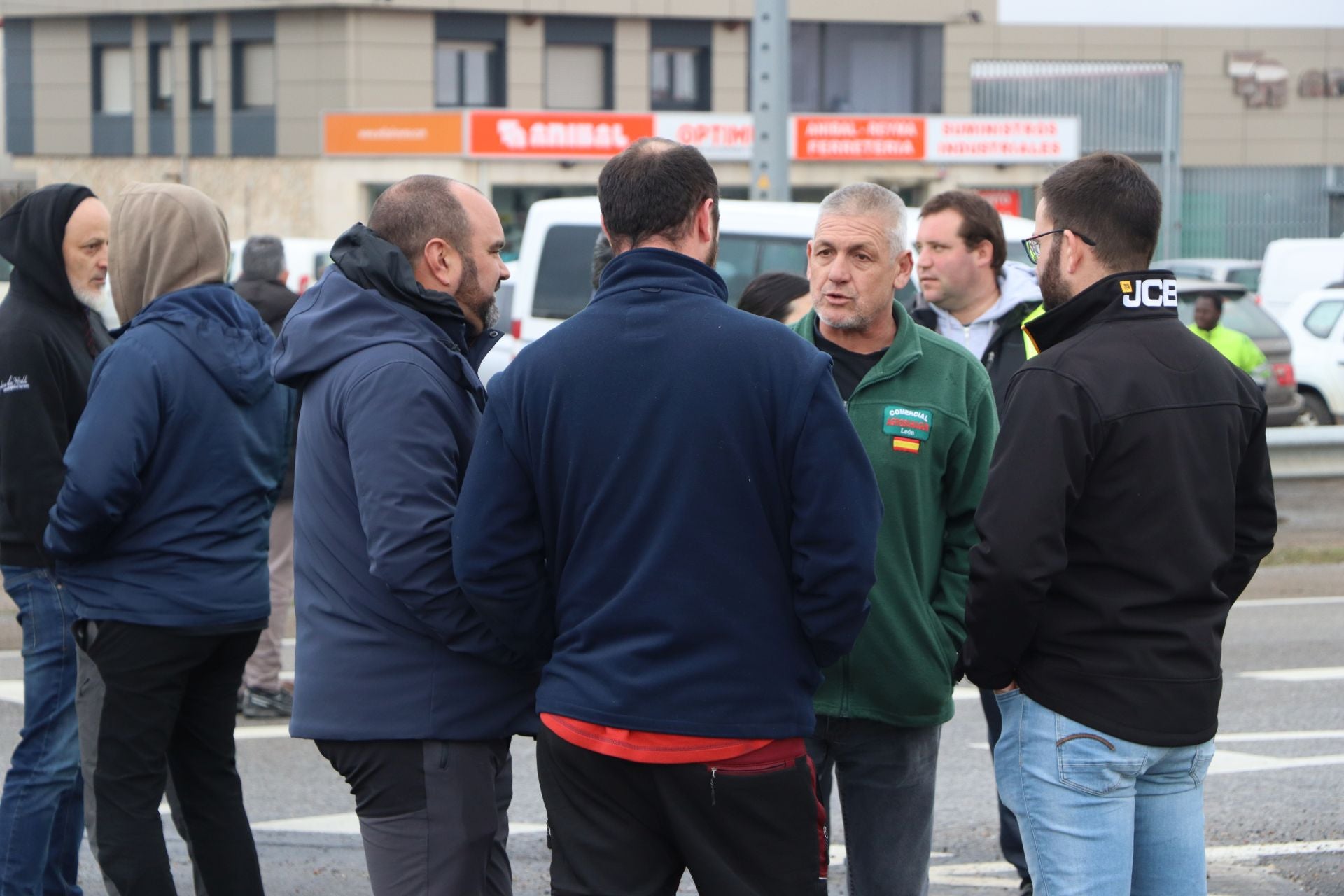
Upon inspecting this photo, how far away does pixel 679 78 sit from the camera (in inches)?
1735

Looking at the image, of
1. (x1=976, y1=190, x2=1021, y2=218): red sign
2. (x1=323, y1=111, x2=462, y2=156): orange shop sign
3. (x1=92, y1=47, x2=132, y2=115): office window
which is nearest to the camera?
(x1=323, y1=111, x2=462, y2=156): orange shop sign

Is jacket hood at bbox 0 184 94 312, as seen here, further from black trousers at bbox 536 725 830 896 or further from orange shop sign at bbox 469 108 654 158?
orange shop sign at bbox 469 108 654 158

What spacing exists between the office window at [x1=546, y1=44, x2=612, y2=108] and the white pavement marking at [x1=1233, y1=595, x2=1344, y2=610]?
111 feet

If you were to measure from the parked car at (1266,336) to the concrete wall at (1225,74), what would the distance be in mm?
30586

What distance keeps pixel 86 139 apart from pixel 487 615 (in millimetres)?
43378

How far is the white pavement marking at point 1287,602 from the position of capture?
1015 centimetres

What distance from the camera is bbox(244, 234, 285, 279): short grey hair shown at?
827 cm

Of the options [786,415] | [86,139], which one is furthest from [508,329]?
[86,139]

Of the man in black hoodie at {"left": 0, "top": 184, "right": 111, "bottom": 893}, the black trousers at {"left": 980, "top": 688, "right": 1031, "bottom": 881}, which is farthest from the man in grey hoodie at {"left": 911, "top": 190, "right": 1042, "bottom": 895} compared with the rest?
the man in black hoodie at {"left": 0, "top": 184, "right": 111, "bottom": 893}

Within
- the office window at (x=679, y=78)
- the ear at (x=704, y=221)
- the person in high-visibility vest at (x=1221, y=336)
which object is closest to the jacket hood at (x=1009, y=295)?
the ear at (x=704, y=221)

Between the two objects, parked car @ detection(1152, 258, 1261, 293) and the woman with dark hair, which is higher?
parked car @ detection(1152, 258, 1261, 293)

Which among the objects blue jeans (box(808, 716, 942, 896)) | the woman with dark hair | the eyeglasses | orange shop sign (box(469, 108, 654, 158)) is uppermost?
orange shop sign (box(469, 108, 654, 158))

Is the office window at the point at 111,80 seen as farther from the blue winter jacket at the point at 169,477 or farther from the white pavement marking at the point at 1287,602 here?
the blue winter jacket at the point at 169,477

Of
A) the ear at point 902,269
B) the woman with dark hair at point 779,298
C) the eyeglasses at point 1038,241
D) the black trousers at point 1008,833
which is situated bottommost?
the black trousers at point 1008,833
